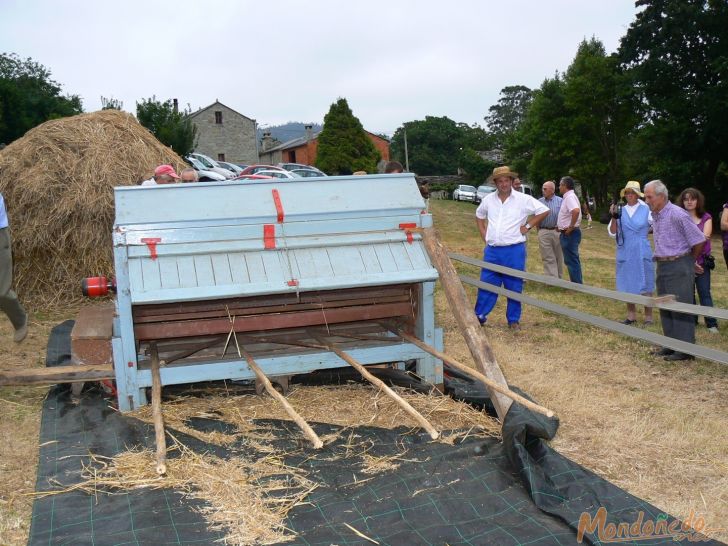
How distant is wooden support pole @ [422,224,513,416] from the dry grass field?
488 millimetres

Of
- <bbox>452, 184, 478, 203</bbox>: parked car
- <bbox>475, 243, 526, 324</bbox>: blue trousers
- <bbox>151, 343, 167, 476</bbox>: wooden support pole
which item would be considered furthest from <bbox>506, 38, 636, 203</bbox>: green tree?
<bbox>151, 343, 167, 476</bbox>: wooden support pole

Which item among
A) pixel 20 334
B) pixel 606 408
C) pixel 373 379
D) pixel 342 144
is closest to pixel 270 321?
pixel 373 379

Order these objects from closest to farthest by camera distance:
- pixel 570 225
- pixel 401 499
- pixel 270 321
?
pixel 401 499 < pixel 270 321 < pixel 570 225

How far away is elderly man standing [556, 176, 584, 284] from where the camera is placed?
9.98 metres

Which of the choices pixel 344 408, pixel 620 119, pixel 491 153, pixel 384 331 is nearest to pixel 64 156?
pixel 384 331

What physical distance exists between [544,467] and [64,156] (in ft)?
29.0

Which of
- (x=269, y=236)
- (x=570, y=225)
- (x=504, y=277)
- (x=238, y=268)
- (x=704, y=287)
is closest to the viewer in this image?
(x=238, y=268)

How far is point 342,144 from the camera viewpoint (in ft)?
139

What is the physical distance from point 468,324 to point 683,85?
2864 cm

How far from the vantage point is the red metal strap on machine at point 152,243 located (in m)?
4.88

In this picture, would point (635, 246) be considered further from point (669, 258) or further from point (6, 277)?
point (6, 277)

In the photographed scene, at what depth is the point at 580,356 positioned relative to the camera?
6727mm

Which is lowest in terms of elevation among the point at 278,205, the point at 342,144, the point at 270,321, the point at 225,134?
the point at 270,321

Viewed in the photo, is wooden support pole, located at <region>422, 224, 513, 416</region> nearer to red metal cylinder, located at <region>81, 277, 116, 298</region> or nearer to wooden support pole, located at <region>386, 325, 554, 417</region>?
wooden support pole, located at <region>386, 325, 554, 417</region>
